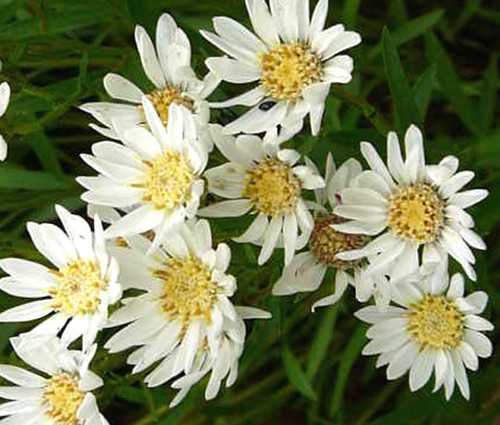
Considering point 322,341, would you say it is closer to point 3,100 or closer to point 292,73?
point 292,73

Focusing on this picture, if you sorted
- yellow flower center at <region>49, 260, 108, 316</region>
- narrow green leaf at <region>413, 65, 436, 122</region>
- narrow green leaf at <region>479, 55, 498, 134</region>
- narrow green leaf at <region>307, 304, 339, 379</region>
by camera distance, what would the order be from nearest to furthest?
1. yellow flower center at <region>49, 260, 108, 316</region>
2. narrow green leaf at <region>413, 65, 436, 122</region>
3. narrow green leaf at <region>479, 55, 498, 134</region>
4. narrow green leaf at <region>307, 304, 339, 379</region>

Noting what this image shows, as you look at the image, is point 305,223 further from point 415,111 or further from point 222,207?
point 415,111

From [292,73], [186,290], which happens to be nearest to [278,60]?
[292,73]

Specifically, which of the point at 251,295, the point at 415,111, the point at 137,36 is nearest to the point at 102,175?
the point at 137,36

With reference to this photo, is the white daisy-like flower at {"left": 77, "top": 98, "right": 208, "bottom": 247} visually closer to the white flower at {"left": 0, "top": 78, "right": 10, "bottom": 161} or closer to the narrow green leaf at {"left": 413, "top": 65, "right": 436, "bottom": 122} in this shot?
the white flower at {"left": 0, "top": 78, "right": 10, "bottom": 161}

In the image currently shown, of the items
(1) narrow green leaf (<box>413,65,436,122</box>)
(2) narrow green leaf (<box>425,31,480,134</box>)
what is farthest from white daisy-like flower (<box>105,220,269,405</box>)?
(2) narrow green leaf (<box>425,31,480,134</box>)

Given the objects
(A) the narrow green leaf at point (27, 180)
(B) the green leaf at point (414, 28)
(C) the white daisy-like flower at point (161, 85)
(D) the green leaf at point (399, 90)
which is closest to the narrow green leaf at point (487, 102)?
(B) the green leaf at point (414, 28)

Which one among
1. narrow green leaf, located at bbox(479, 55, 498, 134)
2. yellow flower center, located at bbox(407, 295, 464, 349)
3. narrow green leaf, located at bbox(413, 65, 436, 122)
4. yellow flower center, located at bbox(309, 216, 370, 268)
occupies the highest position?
narrow green leaf, located at bbox(479, 55, 498, 134)

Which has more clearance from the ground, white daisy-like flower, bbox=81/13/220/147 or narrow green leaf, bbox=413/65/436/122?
narrow green leaf, bbox=413/65/436/122
